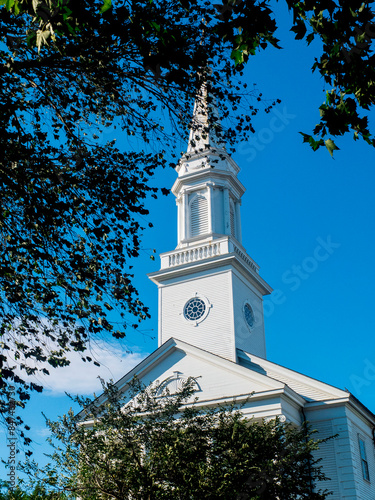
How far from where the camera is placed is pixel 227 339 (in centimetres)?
2617

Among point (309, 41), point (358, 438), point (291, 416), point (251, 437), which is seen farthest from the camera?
point (358, 438)

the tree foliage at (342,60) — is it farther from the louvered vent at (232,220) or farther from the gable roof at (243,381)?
the louvered vent at (232,220)

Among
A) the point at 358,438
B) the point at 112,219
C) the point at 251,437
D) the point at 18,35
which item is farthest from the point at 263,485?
the point at 358,438

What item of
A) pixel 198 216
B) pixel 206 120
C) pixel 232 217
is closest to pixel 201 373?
pixel 198 216

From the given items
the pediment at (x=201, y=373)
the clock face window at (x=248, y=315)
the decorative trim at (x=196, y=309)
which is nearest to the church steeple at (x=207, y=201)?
the decorative trim at (x=196, y=309)

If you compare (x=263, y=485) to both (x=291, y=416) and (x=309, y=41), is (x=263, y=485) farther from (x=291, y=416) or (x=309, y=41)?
(x=291, y=416)

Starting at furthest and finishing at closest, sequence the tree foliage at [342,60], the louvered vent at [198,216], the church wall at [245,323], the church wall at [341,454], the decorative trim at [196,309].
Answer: the louvered vent at [198,216] → the decorative trim at [196,309] → the church wall at [245,323] → the church wall at [341,454] → the tree foliage at [342,60]

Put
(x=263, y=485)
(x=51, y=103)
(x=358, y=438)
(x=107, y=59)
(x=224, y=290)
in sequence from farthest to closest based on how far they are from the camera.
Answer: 1. (x=224, y=290)
2. (x=358, y=438)
3. (x=263, y=485)
4. (x=51, y=103)
5. (x=107, y=59)

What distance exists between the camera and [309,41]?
766 cm

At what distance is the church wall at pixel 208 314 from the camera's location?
26375mm

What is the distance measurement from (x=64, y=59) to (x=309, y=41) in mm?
4365

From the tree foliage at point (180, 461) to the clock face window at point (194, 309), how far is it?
518 inches

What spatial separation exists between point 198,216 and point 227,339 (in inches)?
297

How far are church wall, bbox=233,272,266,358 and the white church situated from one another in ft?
0.18
